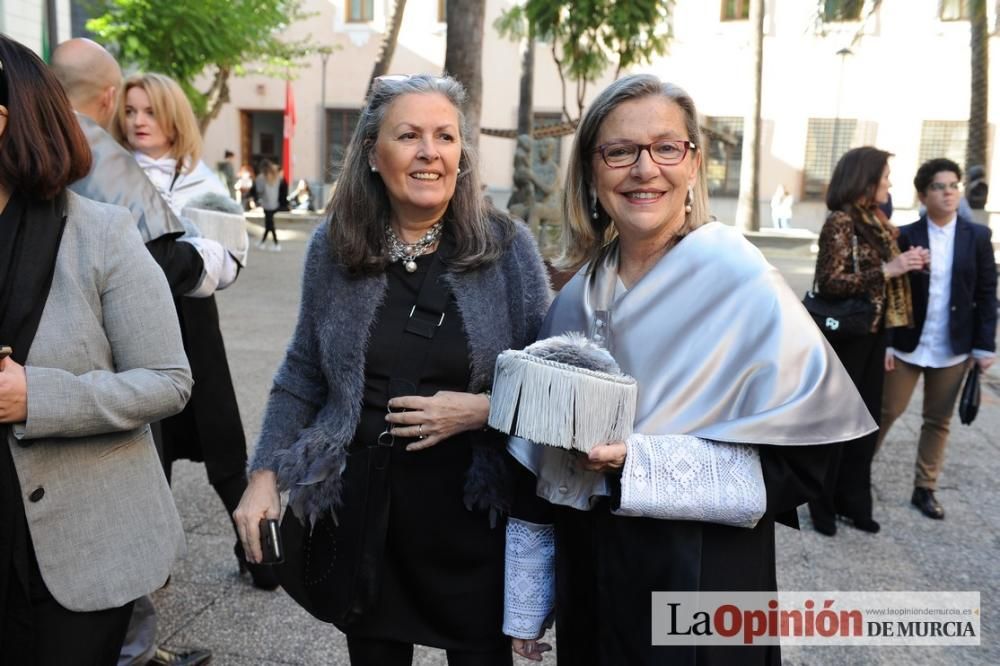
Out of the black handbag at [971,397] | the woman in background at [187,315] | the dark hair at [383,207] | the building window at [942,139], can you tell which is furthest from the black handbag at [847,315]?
the building window at [942,139]

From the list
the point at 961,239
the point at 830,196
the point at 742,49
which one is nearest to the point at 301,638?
the point at 830,196

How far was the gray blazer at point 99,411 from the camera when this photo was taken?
1676 mm

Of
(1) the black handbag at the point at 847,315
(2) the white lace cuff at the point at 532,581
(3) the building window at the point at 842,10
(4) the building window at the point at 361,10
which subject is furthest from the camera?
(4) the building window at the point at 361,10

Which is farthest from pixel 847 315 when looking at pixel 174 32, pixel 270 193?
pixel 270 193

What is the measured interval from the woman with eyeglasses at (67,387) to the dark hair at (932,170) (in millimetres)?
4336

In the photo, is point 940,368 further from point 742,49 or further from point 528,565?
point 742,49

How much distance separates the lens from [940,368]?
15.4 ft

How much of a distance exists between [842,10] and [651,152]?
292 centimetres

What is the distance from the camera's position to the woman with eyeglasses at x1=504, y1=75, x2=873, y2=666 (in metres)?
1.61

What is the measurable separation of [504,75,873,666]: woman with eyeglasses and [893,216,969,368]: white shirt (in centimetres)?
336

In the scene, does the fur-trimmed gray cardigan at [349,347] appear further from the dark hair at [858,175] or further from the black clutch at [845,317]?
the dark hair at [858,175]

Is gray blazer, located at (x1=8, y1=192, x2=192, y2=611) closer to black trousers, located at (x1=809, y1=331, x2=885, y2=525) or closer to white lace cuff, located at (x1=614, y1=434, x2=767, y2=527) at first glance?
white lace cuff, located at (x1=614, y1=434, x2=767, y2=527)

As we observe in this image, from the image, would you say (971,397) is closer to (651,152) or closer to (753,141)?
(651,152)

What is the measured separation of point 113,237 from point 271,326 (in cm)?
803
